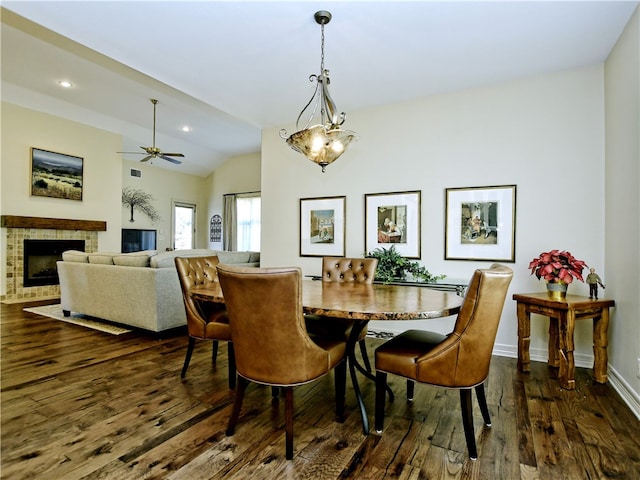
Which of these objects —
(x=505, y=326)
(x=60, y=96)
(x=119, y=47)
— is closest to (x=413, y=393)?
(x=505, y=326)

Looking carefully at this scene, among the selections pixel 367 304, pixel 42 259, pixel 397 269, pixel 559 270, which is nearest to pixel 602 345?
pixel 559 270

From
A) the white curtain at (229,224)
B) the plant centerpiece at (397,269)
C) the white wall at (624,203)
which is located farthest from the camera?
the white curtain at (229,224)

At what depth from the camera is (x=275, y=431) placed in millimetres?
1896

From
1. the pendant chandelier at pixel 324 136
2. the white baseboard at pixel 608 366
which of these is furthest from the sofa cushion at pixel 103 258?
the white baseboard at pixel 608 366

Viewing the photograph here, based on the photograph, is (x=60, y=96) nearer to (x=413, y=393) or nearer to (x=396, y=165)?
(x=396, y=165)

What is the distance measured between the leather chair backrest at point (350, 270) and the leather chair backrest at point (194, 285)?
1.00m

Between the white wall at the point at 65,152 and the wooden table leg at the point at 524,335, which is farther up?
the white wall at the point at 65,152

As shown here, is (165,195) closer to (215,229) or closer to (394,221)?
(215,229)

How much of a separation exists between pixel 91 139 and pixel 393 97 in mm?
5758

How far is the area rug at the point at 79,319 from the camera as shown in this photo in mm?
3958

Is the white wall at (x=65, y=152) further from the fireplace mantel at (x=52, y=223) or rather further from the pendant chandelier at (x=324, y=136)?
the pendant chandelier at (x=324, y=136)

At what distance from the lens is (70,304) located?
4.50 metres

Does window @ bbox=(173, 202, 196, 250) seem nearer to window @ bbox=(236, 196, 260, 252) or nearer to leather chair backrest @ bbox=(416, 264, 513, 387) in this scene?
window @ bbox=(236, 196, 260, 252)

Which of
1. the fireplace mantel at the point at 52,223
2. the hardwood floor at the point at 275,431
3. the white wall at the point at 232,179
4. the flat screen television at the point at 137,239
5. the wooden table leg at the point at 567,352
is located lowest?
the hardwood floor at the point at 275,431
